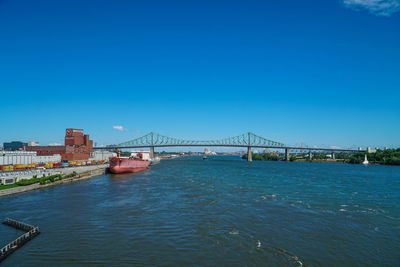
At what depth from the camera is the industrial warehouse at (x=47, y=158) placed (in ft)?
122

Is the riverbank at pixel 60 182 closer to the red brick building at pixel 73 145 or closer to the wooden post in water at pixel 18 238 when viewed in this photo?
the wooden post in water at pixel 18 238

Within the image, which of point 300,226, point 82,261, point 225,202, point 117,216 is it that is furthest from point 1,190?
point 300,226

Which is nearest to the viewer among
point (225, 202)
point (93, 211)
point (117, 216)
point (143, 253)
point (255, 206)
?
point (143, 253)

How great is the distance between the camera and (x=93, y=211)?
21328 mm

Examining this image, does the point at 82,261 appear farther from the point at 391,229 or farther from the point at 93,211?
the point at 391,229

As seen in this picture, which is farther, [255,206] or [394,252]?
[255,206]

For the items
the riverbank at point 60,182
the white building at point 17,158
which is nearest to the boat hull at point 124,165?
the riverbank at point 60,182

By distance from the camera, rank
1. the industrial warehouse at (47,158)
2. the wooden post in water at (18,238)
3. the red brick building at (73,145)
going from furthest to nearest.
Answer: the red brick building at (73,145) → the industrial warehouse at (47,158) → the wooden post in water at (18,238)

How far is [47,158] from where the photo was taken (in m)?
65.4

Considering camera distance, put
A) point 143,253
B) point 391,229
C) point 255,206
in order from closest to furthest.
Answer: point 143,253 < point 391,229 < point 255,206

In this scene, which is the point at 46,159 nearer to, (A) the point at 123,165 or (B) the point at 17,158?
(B) the point at 17,158

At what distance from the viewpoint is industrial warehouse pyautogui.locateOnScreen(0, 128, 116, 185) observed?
37259 mm

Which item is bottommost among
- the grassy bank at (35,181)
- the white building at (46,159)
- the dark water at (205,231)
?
the dark water at (205,231)

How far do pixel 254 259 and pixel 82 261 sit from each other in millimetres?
8335
